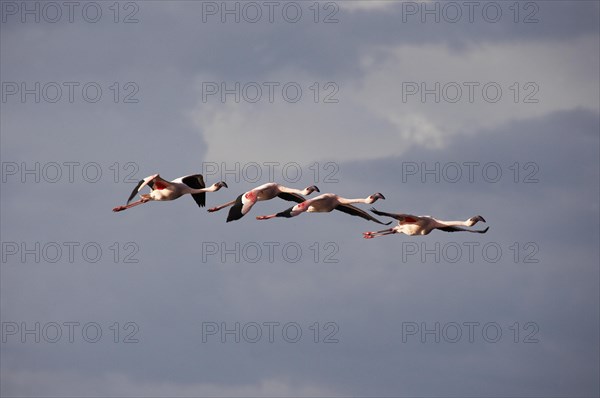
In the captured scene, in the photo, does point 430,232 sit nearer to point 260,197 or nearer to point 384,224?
point 384,224

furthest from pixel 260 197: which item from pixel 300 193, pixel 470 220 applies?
pixel 470 220

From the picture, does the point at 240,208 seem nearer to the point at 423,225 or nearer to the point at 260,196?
the point at 260,196

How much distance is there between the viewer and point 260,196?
85.9 metres

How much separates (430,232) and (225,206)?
29.6ft

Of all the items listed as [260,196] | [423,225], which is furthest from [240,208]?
[423,225]

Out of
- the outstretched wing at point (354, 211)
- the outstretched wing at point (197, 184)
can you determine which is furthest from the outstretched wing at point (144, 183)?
the outstretched wing at point (354, 211)

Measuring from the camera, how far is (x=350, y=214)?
87625 millimetres

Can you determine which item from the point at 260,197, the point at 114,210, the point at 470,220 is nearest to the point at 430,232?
the point at 470,220

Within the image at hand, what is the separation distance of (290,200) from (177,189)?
16.2 feet

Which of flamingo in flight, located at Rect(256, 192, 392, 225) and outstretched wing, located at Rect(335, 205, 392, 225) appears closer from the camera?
flamingo in flight, located at Rect(256, 192, 392, 225)

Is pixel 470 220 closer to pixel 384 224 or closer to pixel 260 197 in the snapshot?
pixel 384 224

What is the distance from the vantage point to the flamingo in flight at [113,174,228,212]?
87688mm

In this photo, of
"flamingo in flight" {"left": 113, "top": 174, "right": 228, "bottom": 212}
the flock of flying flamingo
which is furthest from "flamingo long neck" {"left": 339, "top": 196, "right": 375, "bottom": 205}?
"flamingo in flight" {"left": 113, "top": 174, "right": 228, "bottom": 212}

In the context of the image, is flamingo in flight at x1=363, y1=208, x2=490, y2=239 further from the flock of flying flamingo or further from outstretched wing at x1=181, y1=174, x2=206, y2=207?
outstretched wing at x1=181, y1=174, x2=206, y2=207
